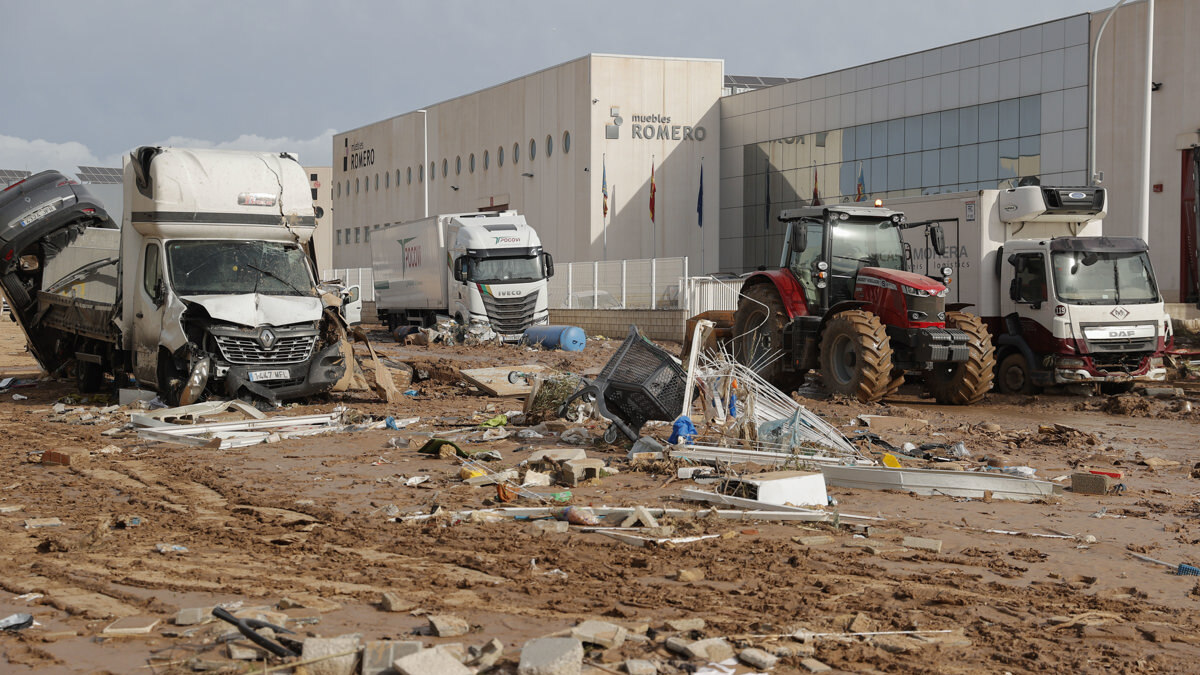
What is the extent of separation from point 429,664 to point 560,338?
24.4 metres

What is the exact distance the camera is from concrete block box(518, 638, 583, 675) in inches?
183

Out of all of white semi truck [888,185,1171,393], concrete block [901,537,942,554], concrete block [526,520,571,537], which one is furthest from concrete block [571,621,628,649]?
white semi truck [888,185,1171,393]

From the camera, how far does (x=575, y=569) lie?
6.79m

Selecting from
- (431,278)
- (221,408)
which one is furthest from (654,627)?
(431,278)

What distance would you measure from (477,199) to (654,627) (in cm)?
5299

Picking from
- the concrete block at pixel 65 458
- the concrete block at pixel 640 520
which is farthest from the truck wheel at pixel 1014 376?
the concrete block at pixel 65 458

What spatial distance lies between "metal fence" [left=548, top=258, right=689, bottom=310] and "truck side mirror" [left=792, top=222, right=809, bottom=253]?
57.8 ft

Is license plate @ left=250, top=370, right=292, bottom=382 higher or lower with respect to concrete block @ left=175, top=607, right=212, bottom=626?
higher

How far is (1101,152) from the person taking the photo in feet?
117

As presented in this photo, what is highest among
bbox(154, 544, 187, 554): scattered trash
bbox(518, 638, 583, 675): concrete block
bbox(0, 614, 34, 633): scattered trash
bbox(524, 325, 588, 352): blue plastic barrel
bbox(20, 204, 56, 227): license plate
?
bbox(20, 204, 56, 227): license plate

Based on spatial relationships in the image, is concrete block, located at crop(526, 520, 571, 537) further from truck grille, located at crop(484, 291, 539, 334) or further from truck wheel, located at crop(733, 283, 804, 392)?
truck grille, located at crop(484, 291, 539, 334)

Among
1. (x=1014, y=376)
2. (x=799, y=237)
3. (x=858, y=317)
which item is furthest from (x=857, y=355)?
(x=1014, y=376)

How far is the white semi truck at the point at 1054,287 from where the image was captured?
17484 millimetres

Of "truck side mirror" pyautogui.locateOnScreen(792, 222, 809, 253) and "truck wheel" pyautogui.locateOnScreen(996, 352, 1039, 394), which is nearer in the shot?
A: "truck side mirror" pyautogui.locateOnScreen(792, 222, 809, 253)
